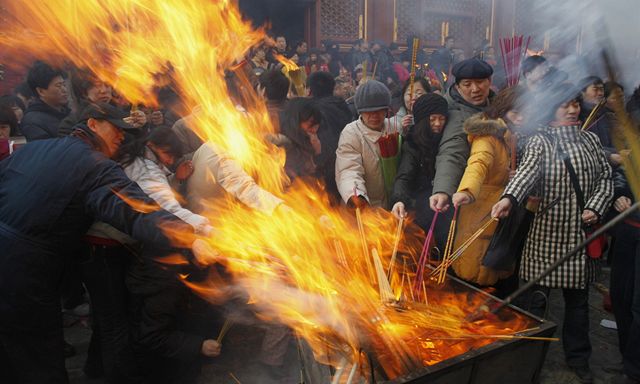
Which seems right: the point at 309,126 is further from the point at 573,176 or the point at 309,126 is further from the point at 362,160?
the point at 573,176

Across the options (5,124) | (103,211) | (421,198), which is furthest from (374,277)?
(5,124)

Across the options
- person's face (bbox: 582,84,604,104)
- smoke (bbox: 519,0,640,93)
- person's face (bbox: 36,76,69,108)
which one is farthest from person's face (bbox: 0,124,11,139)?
person's face (bbox: 582,84,604,104)

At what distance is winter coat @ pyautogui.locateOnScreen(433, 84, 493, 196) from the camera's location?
10.9 feet

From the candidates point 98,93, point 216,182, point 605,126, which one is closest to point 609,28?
point 216,182

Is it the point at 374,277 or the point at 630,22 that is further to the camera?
the point at 374,277

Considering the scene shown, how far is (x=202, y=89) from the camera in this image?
4.34 meters

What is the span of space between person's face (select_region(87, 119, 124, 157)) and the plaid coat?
9.46 feet

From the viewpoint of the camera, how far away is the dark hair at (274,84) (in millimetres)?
4250

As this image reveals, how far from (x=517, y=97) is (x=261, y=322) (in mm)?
2815

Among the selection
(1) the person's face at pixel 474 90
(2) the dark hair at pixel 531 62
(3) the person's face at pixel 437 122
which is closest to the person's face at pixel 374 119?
(3) the person's face at pixel 437 122

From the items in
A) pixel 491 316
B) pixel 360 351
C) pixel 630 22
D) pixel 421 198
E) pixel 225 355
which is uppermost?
pixel 630 22

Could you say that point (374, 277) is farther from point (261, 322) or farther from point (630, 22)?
point (630, 22)

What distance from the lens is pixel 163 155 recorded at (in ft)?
11.2

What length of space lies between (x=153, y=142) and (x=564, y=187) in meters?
3.17
